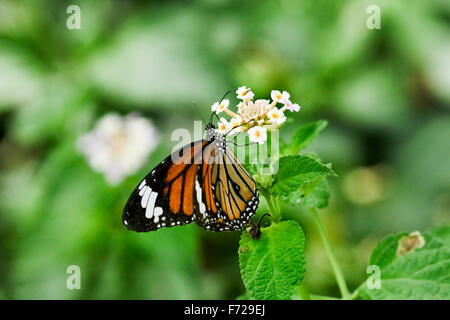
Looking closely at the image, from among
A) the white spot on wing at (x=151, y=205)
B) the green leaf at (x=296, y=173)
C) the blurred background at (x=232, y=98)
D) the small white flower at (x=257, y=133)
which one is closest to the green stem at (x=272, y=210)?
the green leaf at (x=296, y=173)

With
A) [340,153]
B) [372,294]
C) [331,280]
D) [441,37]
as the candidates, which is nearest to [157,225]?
[372,294]

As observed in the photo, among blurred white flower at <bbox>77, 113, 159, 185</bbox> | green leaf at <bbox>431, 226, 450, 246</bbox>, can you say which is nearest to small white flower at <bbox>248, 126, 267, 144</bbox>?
green leaf at <bbox>431, 226, 450, 246</bbox>

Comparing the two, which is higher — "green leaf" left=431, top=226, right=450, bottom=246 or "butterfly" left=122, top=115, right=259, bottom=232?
"butterfly" left=122, top=115, right=259, bottom=232

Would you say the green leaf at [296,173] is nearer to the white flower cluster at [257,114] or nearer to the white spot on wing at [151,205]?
the white flower cluster at [257,114]

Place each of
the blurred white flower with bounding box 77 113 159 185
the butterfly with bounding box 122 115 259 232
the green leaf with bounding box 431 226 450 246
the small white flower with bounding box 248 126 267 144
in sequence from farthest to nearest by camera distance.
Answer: the blurred white flower with bounding box 77 113 159 185, the green leaf with bounding box 431 226 450 246, the butterfly with bounding box 122 115 259 232, the small white flower with bounding box 248 126 267 144

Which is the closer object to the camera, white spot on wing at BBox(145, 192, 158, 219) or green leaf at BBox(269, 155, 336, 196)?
green leaf at BBox(269, 155, 336, 196)

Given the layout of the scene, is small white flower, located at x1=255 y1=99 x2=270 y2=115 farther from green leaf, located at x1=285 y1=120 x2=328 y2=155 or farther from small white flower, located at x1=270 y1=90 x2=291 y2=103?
green leaf, located at x1=285 y1=120 x2=328 y2=155

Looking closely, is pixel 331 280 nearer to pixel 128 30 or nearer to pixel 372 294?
pixel 372 294
